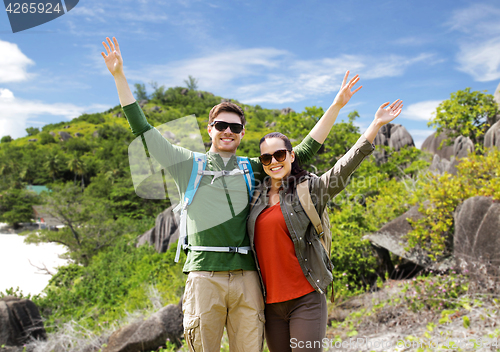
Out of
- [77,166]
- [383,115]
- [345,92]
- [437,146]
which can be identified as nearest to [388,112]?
[383,115]

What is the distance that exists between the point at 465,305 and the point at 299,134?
764 cm

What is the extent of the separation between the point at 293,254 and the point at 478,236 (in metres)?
4.52

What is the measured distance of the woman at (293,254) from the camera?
6.61ft

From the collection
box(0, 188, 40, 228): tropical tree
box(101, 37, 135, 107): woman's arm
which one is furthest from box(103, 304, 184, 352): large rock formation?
box(0, 188, 40, 228): tropical tree

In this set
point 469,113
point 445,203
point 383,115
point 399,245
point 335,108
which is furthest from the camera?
point 469,113

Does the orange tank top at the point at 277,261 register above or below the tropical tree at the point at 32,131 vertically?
below

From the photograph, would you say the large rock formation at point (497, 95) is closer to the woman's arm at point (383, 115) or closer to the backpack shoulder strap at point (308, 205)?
the woman's arm at point (383, 115)

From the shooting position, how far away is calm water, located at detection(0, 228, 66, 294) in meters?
19.3

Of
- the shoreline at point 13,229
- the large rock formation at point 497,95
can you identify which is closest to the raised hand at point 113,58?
the large rock formation at point 497,95

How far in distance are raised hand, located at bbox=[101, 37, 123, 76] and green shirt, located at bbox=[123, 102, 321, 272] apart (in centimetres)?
26

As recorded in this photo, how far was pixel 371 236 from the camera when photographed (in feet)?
22.0

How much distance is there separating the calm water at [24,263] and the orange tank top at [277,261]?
59.9ft

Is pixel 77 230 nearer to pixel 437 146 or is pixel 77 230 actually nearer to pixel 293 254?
pixel 293 254

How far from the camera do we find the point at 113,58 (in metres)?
2.03
